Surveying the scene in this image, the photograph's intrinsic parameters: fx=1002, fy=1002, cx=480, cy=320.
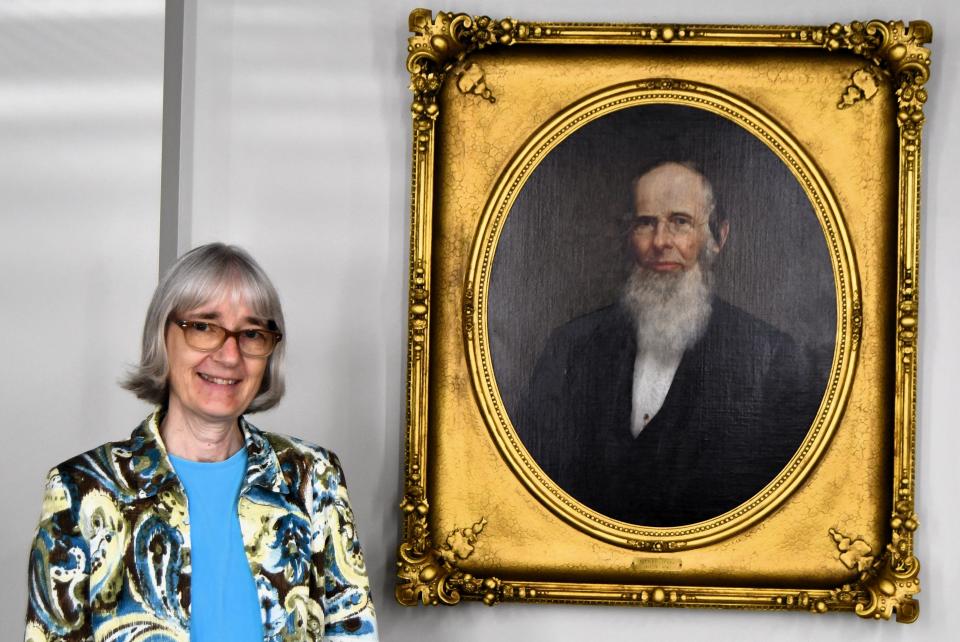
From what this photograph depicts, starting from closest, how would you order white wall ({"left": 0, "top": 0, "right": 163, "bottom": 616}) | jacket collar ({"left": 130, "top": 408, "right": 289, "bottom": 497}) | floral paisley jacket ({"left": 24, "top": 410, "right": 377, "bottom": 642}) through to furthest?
floral paisley jacket ({"left": 24, "top": 410, "right": 377, "bottom": 642}) < jacket collar ({"left": 130, "top": 408, "right": 289, "bottom": 497}) < white wall ({"left": 0, "top": 0, "right": 163, "bottom": 616})

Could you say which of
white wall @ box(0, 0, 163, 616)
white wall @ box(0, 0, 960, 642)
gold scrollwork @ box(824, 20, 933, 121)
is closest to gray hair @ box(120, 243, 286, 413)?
white wall @ box(0, 0, 163, 616)

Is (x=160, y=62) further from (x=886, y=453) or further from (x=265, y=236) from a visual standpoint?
(x=886, y=453)

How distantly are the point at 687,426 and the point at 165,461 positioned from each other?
1.41 meters

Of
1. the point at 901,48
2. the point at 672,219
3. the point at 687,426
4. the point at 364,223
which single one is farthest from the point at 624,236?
the point at 901,48

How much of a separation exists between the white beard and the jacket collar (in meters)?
1.12

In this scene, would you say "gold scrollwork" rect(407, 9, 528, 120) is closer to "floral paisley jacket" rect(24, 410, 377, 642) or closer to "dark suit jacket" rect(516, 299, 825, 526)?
"dark suit jacket" rect(516, 299, 825, 526)

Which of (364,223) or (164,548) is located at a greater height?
(364,223)

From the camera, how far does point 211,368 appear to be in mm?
1932

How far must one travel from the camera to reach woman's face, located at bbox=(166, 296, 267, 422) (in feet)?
6.33

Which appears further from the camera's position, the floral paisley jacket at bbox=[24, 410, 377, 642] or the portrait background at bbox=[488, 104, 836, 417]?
the portrait background at bbox=[488, 104, 836, 417]

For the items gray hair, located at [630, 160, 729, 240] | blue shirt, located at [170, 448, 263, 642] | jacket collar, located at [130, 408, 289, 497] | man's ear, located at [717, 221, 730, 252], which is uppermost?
gray hair, located at [630, 160, 729, 240]

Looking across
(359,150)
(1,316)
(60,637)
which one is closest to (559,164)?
(359,150)

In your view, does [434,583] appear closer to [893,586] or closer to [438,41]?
[893,586]

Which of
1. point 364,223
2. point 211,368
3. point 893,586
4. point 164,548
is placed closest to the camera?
point 164,548
